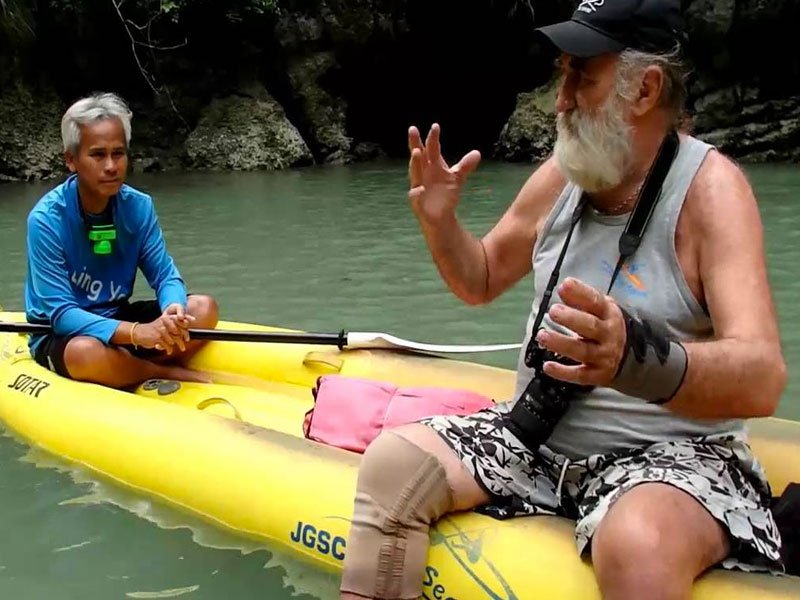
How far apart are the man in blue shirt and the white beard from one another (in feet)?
5.61

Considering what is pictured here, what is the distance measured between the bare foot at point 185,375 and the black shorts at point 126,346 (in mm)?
85

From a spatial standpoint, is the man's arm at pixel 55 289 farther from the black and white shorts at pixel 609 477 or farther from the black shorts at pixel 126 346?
the black and white shorts at pixel 609 477

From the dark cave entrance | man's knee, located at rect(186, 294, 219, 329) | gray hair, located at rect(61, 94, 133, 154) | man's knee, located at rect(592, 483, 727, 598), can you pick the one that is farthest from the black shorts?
the dark cave entrance

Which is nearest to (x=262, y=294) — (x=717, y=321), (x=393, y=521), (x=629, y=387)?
(x=393, y=521)

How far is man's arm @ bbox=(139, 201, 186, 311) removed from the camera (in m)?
3.53

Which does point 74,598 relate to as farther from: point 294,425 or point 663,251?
point 663,251

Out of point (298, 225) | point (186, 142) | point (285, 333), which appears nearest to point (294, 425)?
point (285, 333)

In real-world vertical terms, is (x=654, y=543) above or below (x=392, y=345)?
above

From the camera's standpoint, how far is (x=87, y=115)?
128 inches

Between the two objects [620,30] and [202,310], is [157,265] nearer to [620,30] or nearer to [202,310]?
[202,310]

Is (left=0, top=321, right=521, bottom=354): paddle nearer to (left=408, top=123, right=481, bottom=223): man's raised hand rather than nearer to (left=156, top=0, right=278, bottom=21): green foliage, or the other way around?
(left=408, top=123, right=481, bottom=223): man's raised hand

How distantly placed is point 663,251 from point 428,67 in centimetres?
1476

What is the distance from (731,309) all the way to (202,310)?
2.40 metres

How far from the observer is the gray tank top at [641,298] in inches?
70.5
